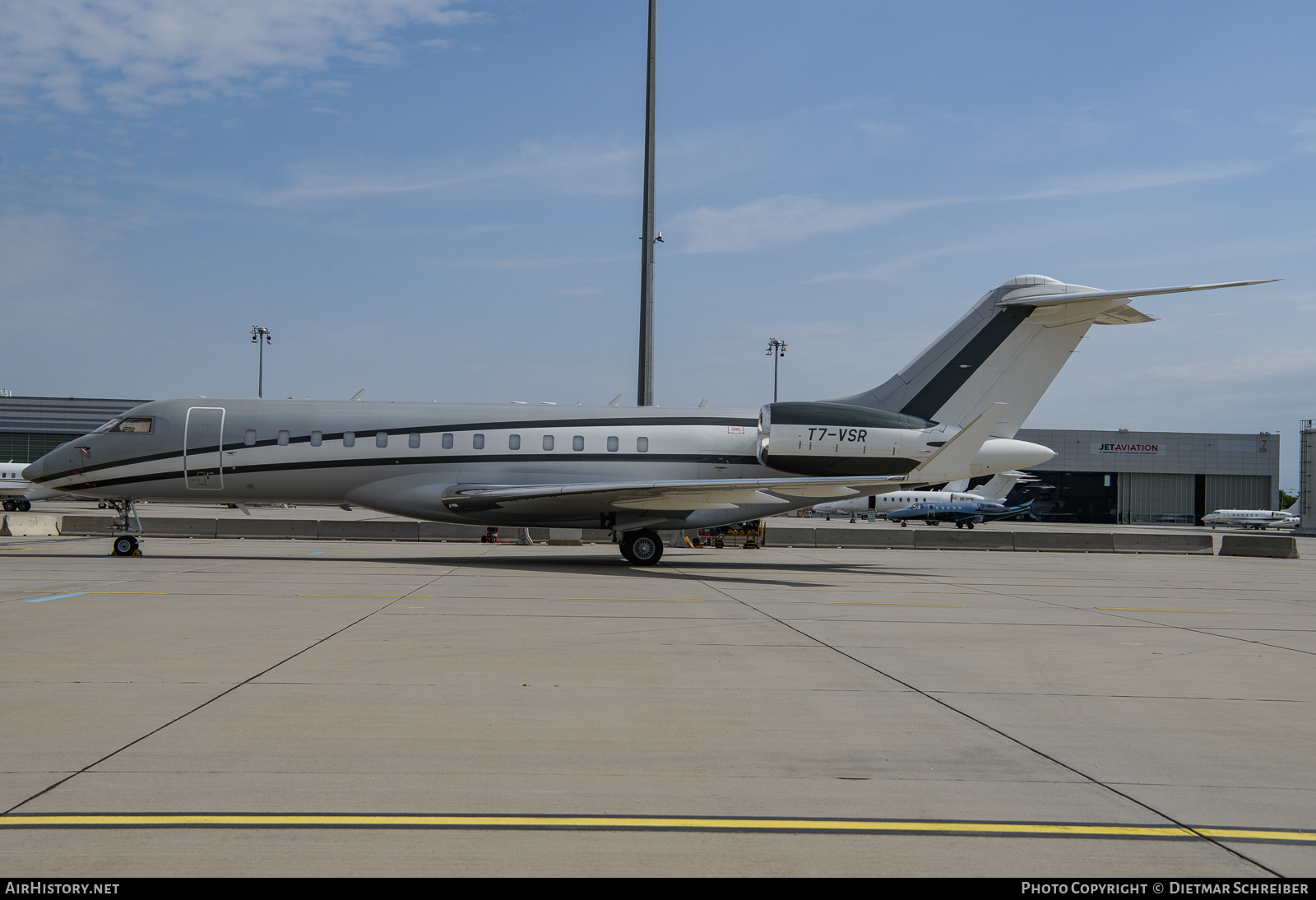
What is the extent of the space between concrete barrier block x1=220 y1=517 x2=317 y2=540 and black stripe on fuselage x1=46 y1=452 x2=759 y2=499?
372 inches

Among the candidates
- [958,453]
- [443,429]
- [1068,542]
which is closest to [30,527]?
[443,429]

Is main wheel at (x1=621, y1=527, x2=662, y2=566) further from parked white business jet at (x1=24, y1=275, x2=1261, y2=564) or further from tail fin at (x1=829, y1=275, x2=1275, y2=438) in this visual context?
tail fin at (x1=829, y1=275, x2=1275, y2=438)

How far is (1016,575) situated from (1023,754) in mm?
17183

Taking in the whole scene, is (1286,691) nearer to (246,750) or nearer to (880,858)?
(880,858)

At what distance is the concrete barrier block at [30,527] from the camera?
2815 centimetres

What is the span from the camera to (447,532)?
31.3 metres

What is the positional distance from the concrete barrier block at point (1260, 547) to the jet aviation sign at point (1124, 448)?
53081mm

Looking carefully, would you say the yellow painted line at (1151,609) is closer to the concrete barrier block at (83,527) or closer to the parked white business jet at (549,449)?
the parked white business jet at (549,449)

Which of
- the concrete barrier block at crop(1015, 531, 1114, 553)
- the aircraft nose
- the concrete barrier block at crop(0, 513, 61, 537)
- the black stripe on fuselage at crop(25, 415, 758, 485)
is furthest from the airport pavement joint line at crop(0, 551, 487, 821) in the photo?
the concrete barrier block at crop(1015, 531, 1114, 553)

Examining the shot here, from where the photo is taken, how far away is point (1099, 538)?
116 feet

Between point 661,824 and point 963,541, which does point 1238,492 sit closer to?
point 963,541

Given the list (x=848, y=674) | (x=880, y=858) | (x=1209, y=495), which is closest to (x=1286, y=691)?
(x=848, y=674)

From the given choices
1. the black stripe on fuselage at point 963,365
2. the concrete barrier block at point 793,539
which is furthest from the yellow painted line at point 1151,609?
the concrete barrier block at point 793,539

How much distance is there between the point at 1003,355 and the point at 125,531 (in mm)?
20383
